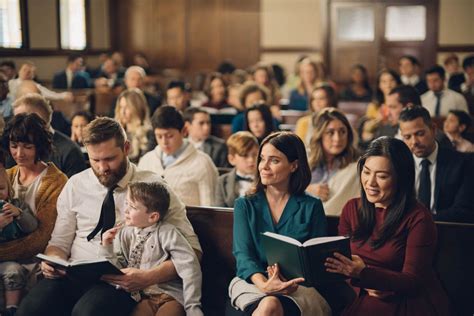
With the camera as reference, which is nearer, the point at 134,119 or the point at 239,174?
the point at 239,174

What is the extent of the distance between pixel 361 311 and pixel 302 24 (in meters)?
12.5

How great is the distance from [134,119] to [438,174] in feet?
9.88

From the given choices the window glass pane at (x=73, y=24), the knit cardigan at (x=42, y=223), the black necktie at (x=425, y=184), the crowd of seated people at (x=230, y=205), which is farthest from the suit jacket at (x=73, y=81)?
the black necktie at (x=425, y=184)

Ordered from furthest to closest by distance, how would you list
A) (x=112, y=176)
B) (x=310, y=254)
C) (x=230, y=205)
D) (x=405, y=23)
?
(x=405, y=23) → (x=230, y=205) → (x=112, y=176) → (x=310, y=254)

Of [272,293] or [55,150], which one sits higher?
[55,150]

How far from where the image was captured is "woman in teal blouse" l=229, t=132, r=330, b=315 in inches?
126

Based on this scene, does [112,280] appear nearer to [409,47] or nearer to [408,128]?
[408,128]

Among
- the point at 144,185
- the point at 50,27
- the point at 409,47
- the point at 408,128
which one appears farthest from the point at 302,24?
the point at 144,185

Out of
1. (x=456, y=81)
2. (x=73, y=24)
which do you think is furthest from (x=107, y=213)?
(x=73, y=24)

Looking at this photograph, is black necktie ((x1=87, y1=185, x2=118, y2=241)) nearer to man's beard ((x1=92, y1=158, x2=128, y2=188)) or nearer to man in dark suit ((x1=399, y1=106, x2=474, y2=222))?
man's beard ((x1=92, y1=158, x2=128, y2=188))

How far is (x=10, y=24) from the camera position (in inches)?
461

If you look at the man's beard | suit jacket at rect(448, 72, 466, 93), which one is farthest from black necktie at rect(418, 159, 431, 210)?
suit jacket at rect(448, 72, 466, 93)

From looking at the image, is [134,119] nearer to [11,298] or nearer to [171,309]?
[11,298]

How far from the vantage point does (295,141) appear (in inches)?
134
